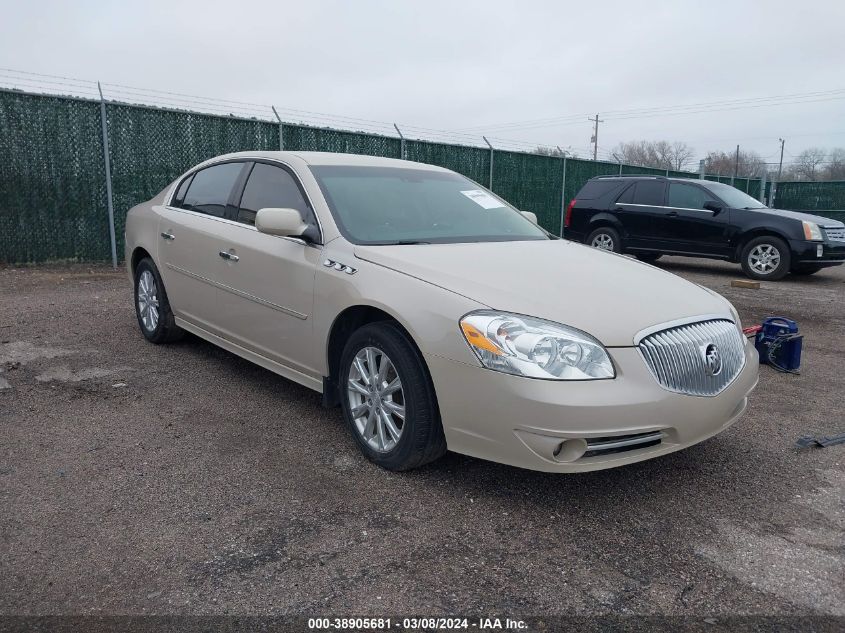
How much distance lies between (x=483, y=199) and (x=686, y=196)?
325 inches

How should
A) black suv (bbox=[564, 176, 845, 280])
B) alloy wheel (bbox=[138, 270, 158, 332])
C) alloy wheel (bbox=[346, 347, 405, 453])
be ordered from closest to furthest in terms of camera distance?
alloy wheel (bbox=[346, 347, 405, 453])
alloy wheel (bbox=[138, 270, 158, 332])
black suv (bbox=[564, 176, 845, 280])

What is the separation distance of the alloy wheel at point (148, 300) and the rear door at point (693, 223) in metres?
8.88

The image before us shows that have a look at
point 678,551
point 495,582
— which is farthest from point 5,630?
point 678,551

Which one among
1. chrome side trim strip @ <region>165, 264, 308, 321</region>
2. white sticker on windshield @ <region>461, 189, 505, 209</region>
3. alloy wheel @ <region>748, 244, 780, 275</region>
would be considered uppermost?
white sticker on windshield @ <region>461, 189, 505, 209</region>

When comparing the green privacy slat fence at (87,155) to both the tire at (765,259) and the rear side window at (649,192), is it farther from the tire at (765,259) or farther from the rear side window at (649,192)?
the tire at (765,259)

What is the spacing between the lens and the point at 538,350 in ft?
9.29

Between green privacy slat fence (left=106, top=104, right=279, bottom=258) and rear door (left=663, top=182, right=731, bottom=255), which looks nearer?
green privacy slat fence (left=106, top=104, right=279, bottom=258)

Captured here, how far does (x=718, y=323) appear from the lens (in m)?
3.33

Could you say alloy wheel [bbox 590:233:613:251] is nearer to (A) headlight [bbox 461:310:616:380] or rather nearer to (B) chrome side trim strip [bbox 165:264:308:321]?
(B) chrome side trim strip [bbox 165:264:308:321]

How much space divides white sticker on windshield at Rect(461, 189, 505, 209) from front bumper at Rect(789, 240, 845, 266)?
313 inches

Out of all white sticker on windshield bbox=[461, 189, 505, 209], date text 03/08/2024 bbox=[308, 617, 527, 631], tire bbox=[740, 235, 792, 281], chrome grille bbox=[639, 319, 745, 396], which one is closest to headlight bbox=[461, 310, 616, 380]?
Answer: chrome grille bbox=[639, 319, 745, 396]

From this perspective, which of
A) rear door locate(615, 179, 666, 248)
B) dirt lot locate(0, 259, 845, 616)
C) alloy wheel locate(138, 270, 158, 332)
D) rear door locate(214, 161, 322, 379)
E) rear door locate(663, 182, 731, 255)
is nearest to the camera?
dirt lot locate(0, 259, 845, 616)

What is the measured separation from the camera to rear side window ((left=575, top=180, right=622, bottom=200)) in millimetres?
12466

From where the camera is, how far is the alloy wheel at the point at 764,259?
10.9 metres
